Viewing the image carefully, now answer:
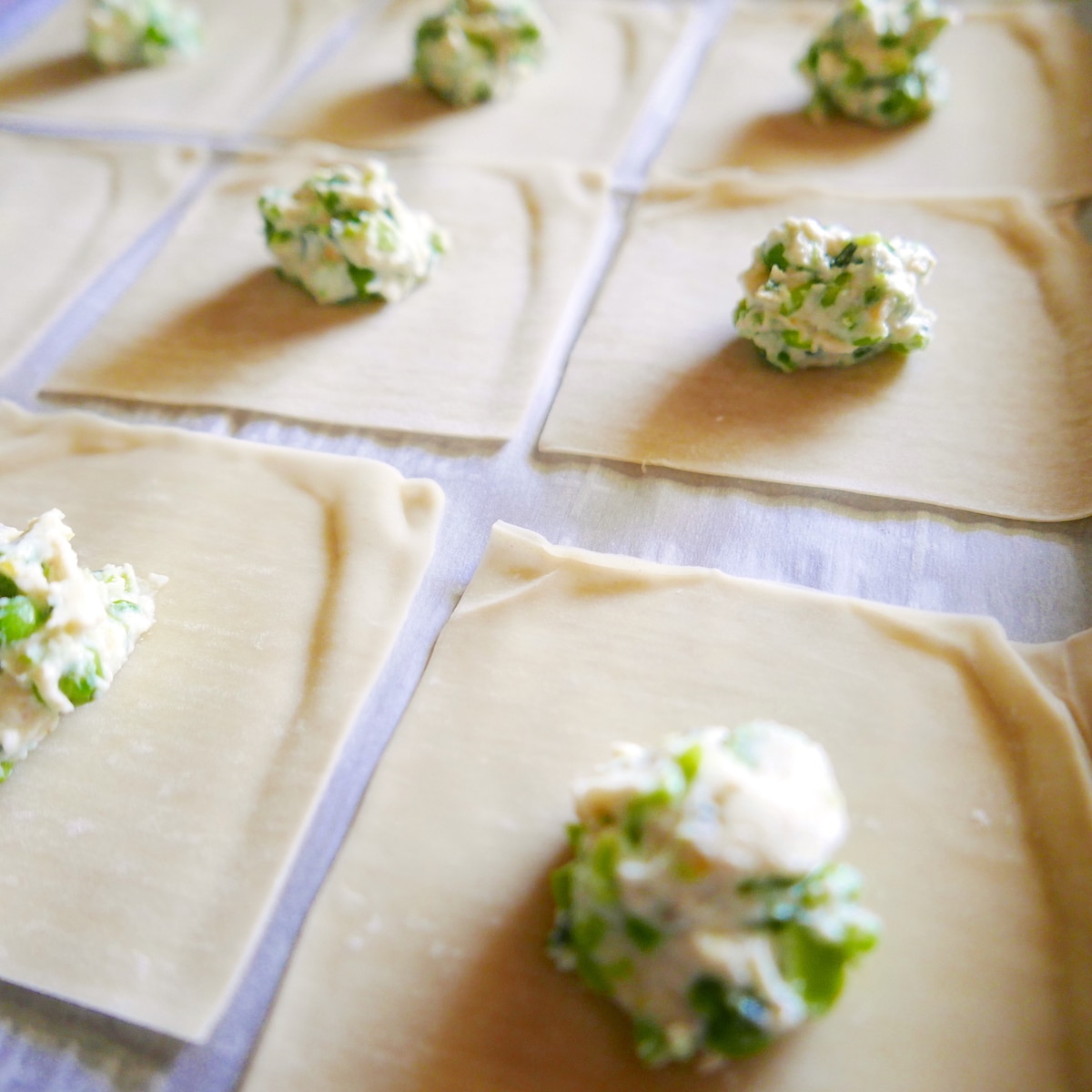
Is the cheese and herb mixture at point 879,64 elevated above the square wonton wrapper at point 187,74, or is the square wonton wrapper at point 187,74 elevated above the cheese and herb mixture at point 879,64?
the square wonton wrapper at point 187,74

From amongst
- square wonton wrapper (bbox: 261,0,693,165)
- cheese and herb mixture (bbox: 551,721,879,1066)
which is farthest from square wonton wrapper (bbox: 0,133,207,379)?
cheese and herb mixture (bbox: 551,721,879,1066)

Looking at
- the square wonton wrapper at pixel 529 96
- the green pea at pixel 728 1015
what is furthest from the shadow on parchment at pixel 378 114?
the green pea at pixel 728 1015

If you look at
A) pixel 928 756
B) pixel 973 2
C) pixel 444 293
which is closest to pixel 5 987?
pixel 928 756

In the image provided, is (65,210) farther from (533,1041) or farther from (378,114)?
(533,1041)

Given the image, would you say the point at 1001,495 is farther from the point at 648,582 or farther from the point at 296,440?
the point at 296,440

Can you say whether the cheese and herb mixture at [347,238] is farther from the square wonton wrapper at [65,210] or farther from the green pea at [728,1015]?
the green pea at [728,1015]

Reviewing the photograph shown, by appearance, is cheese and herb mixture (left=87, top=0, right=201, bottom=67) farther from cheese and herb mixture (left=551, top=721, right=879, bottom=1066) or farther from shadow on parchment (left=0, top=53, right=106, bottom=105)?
cheese and herb mixture (left=551, top=721, right=879, bottom=1066)
